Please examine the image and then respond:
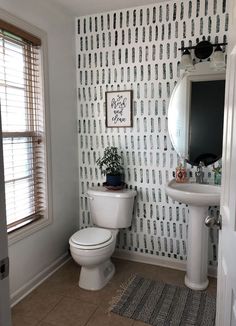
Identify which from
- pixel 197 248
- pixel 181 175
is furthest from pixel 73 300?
pixel 181 175

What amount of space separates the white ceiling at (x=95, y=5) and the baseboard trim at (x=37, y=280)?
2398 millimetres

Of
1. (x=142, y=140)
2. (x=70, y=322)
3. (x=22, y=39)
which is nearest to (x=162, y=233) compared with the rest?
(x=142, y=140)

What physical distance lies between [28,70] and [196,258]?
6.89 feet

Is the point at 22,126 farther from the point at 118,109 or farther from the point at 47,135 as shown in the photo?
the point at 118,109

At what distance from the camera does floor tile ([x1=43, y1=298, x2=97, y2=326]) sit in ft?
6.37

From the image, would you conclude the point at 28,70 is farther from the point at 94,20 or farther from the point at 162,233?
the point at 162,233

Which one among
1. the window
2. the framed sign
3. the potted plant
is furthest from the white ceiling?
the potted plant

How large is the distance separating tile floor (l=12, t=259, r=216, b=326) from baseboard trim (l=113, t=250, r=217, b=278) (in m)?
0.06

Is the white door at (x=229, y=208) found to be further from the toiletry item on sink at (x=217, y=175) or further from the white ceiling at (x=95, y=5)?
the white ceiling at (x=95, y=5)

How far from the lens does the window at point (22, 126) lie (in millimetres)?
2023

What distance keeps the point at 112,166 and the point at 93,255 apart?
879mm

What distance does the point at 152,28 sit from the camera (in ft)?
8.16

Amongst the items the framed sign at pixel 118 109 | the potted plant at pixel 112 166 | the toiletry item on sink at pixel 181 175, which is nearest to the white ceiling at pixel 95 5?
the framed sign at pixel 118 109

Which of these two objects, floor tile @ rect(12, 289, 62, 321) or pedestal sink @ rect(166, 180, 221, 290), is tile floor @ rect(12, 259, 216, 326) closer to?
floor tile @ rect(12, 289, 62, 321)
